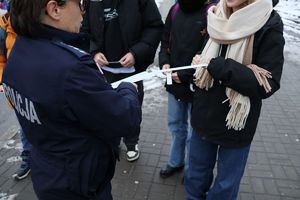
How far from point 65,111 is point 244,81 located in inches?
44.0

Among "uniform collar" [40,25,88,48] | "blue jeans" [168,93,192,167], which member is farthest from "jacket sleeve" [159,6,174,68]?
"uniform collar" [40,25,88,48]

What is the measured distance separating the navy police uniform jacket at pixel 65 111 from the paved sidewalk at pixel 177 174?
1517 millimetres

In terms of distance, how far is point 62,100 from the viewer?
132cm

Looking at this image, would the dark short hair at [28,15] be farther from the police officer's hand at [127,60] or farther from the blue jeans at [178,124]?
the blue jeans at [178,124]

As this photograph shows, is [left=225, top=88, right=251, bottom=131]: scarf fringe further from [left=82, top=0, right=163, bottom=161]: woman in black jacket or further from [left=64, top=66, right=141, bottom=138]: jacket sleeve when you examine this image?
[left=82, top=0, right=163, bottom=161]: woman in black jacket

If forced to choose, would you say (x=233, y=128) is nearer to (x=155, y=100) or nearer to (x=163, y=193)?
(x=163, y=193)

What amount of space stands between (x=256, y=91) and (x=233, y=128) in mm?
331

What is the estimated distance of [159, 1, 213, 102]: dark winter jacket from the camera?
2.56 meters

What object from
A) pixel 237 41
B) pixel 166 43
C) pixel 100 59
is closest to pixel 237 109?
pixel 237 41

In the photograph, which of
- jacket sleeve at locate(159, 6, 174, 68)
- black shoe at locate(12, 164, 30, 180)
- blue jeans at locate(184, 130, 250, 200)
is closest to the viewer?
blue jeans at locate(184, 130, 250, 200)

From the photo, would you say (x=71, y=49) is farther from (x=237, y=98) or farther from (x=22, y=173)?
(x=22, y=173)

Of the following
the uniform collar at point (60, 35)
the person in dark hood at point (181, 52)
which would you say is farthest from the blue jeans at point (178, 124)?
the uniform collar at point (60, 35)

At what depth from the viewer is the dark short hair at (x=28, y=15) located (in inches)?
50.7

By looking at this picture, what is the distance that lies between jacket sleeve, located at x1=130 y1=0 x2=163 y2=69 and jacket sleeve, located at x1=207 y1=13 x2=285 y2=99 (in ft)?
3.85
